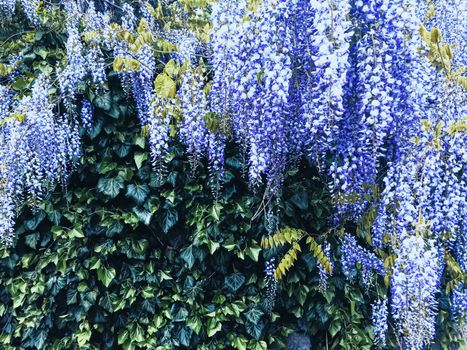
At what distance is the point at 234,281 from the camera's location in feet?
10.6

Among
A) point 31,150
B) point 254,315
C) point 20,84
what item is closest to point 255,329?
point 254,315

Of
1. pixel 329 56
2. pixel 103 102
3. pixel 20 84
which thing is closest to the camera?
pixel 329 56

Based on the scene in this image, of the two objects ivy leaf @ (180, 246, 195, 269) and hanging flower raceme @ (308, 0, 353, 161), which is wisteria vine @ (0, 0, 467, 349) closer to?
hanging flower raceme @ (308, 0, 353, 161)

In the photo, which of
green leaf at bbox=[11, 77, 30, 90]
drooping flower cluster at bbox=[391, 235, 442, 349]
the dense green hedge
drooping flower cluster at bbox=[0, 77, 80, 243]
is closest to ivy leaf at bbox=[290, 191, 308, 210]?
the dense green hedge

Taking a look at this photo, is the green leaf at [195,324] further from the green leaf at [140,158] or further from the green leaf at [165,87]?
the green leaf at [165,87]

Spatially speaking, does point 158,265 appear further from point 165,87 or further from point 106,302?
point 165,87

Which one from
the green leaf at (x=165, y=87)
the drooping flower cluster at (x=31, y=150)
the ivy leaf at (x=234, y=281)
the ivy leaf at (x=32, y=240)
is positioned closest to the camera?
the green leaf at (x=165, y=87)

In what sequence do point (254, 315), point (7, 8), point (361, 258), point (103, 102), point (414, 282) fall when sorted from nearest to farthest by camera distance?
point (414, 282) < point (361, 258) < point (254, 315) < point (103, 102) < point (7, 8)

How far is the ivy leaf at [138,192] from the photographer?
3203 millimetres

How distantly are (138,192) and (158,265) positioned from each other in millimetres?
580

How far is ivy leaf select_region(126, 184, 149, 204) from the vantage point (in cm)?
320

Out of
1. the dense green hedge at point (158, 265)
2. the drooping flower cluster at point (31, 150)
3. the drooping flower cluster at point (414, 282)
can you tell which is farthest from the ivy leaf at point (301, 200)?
the drooping flower cluster at point (31, 150)

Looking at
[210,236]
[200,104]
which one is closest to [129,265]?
[210,236]

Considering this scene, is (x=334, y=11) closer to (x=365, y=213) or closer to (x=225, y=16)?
(x=225, y=16)
